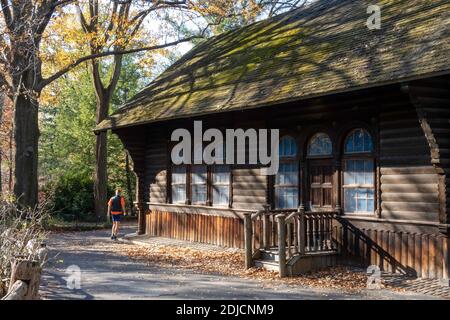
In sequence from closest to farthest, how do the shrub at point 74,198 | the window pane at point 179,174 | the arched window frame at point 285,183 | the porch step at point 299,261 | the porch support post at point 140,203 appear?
the porch step at point 299,261, the arched window frame at point 285,183, the window pane at point 179,174, the porch support post at point 140,203, the shrub at point 74,198

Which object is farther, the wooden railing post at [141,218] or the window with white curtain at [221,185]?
the wooden railing post at [141,218]

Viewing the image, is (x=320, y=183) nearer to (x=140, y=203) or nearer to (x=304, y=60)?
(x=304, y=60)

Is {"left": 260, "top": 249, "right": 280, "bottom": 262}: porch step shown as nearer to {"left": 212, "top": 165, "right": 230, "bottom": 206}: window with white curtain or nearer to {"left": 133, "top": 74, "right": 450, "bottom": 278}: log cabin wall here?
{"left": 133, "top": 74, "right": 450, "bottom": 278}: log cabin wall

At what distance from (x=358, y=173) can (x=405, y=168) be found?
1.39 m

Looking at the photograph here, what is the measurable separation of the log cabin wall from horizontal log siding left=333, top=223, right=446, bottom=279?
0.02m

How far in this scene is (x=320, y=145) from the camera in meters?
13.9

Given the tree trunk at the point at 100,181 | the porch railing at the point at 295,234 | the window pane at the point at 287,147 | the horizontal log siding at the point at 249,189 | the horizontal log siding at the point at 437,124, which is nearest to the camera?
the horizontal log siding at the point at 437,124

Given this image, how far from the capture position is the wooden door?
13617 mm

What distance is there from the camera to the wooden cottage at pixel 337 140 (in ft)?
35.8

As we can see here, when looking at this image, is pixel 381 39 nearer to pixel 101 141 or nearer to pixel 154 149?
pixel 154 149

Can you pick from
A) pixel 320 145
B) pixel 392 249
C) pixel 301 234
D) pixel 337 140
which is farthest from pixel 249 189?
pixel 392 249

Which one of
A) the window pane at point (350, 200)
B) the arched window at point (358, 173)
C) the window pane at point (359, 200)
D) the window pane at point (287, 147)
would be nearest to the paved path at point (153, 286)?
the window pane at point (359, 200)

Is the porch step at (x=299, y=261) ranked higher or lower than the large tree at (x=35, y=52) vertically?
lower

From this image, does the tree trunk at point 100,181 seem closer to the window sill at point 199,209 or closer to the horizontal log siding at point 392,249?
the window sill at point 199,209
